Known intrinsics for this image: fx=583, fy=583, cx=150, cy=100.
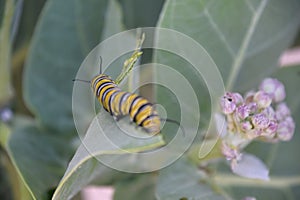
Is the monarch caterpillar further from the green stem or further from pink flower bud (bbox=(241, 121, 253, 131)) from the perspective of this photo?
the green stem

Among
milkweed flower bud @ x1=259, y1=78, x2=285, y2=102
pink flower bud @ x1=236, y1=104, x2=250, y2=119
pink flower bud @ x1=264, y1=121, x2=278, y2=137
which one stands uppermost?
pink flower bud @ x1=236, y1=104, x2=250, y2=119

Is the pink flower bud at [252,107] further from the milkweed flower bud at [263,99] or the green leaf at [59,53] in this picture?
the green leaf at [59,53]

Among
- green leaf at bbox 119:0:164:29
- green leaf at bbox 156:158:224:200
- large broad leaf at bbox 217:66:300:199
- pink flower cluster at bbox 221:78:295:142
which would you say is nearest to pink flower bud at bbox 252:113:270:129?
pink flower cluster at bbox 221:78:295:142

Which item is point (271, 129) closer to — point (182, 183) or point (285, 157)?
point (182, 183)

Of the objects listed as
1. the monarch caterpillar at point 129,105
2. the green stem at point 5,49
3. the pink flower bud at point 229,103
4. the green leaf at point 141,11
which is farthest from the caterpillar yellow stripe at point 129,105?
the green leaf at point 141,11

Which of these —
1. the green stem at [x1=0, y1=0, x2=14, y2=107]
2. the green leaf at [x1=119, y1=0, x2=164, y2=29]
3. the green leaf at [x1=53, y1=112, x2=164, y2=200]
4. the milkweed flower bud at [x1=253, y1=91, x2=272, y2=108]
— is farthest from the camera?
the green leaf at [x1=119, y1=0, x2=164, y2=29]

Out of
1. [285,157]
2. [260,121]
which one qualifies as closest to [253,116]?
[260,121]
